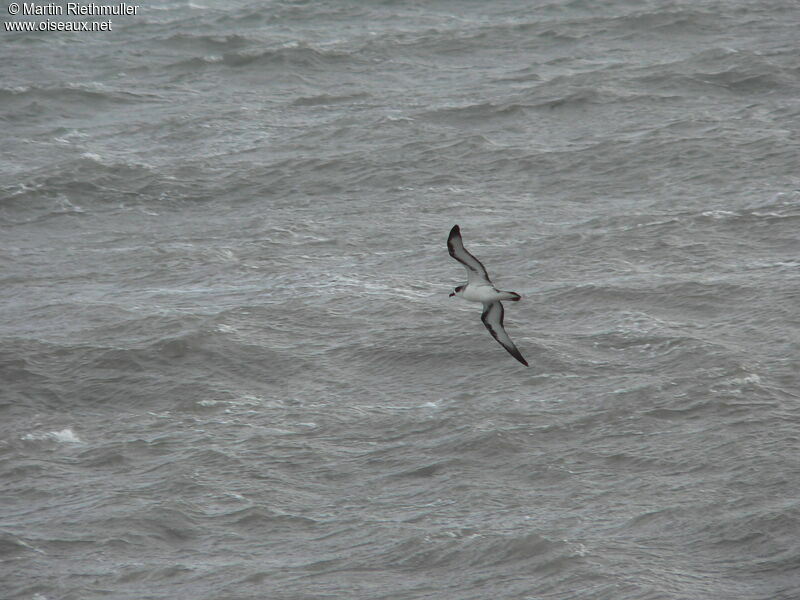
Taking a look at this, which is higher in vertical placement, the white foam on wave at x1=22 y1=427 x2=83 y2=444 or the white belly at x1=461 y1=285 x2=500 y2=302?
the white belly at x1=461 y1=285 x2=500 y2=302

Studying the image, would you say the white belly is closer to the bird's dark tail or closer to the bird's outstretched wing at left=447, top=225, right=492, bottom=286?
the bird's outstretched wing at left=447, top=225, right=492, bottom=286

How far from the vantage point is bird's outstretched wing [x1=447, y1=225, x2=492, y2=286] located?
19375mm

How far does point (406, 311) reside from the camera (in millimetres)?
30297

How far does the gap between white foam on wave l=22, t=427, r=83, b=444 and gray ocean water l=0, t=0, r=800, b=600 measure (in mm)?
61

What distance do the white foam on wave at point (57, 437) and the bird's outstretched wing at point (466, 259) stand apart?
943cm

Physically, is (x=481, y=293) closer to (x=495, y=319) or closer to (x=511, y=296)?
(x=495, y=319)

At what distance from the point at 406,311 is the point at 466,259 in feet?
32.9

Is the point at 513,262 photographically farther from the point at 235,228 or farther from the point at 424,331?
the point at 235,228

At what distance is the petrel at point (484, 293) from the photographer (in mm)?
20047

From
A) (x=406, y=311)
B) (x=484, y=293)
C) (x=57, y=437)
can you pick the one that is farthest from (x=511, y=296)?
(x=57, y=437)

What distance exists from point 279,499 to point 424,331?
7173 mm

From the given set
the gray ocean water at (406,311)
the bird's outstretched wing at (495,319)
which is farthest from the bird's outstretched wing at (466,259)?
the gray ocean water at (406,311)

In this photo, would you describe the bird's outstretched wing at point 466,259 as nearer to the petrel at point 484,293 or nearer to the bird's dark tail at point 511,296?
the petrel at point 484,293

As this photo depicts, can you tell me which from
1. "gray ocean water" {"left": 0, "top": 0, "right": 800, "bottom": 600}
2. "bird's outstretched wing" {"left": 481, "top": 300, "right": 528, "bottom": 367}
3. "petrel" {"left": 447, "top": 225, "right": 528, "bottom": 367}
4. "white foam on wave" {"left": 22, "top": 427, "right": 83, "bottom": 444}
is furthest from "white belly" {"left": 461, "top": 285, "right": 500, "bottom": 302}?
"white foam on wave" {"left": 22, "top": 427, "right": 83, "bottom": 444}
